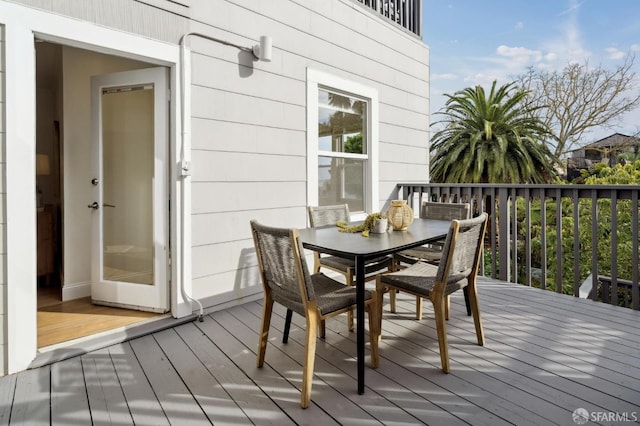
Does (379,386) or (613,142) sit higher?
(613,142)

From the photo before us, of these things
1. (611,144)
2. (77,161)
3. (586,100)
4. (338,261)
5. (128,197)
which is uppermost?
(586,100)

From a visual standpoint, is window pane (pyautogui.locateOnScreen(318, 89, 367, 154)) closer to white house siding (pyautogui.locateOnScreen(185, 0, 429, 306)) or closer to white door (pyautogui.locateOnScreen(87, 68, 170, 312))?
white house siding (pyautogui.locateOnScreen(185, 0, 429, 306))

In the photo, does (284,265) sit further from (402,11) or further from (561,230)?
(402,11)

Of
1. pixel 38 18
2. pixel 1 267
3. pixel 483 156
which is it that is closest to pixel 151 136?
pixel 38 18

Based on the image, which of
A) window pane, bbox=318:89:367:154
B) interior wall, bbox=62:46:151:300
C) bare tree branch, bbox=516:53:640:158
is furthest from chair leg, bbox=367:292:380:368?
bare tree branch, bbox=516:53:640:158

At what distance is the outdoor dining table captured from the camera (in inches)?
80.3

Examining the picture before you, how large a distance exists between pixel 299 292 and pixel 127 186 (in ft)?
7.02

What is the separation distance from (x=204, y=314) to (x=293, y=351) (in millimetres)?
1030

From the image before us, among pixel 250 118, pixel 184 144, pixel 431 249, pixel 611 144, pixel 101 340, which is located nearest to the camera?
pixel 101 340

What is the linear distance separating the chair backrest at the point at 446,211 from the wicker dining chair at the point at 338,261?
749mm

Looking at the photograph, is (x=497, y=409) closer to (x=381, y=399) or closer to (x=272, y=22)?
(x=381, y=399)

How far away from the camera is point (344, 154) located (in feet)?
14.9

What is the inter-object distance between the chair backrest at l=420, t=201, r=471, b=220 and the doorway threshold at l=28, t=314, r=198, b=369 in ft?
7.55

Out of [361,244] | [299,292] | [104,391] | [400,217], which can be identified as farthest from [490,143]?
[104,391]
